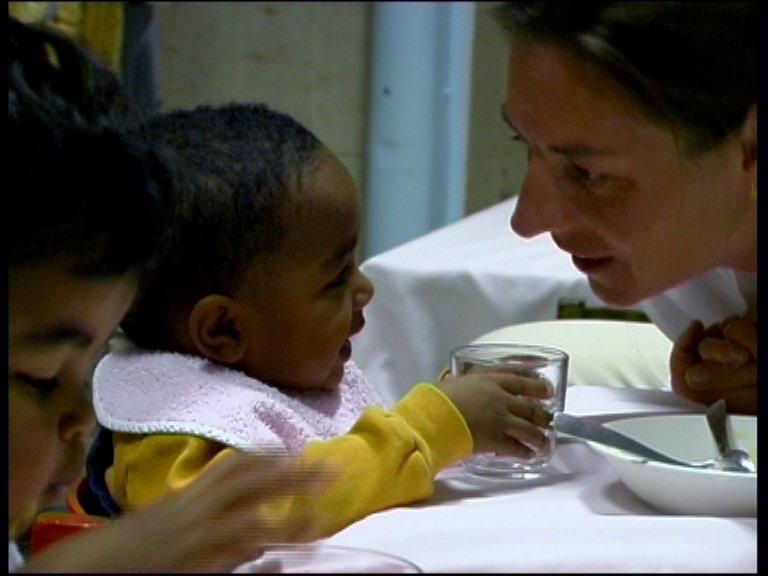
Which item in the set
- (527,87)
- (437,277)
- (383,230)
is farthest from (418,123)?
(527,87)

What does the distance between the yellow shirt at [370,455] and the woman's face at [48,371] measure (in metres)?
0.07

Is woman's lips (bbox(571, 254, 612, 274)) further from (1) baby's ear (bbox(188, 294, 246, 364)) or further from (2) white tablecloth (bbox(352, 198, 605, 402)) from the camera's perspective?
(2) white tablecloth (bbox(352, 198, 605, 402))

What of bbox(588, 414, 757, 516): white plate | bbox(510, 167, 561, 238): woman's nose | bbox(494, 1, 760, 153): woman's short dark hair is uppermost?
bbox(494, 1, 760, 153): woman's short dark hair

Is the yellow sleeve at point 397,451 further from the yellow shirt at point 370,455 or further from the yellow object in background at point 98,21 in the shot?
the yellow object in background at point 98,21

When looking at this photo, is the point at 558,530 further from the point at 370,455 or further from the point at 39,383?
the point at 39,383

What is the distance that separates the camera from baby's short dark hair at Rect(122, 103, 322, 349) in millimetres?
835

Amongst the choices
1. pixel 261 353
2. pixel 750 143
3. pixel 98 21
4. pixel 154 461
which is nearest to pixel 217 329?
pixel 261 353

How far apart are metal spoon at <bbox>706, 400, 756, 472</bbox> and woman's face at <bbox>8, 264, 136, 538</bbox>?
15.5 inches

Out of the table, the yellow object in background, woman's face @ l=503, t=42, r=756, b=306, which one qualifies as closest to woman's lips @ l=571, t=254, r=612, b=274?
woman's face @ l=503, t=42, r=756, b=306

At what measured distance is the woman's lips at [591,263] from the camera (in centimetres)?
88

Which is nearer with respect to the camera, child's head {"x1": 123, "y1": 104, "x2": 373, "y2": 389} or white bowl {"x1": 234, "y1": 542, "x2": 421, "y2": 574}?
white bowl {"x1": 234, "y1": 542, "x2": 421, "y2": 574}

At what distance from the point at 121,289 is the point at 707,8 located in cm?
38

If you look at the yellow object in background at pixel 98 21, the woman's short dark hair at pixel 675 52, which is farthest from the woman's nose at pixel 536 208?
the yellow object in background at pixel 98 21

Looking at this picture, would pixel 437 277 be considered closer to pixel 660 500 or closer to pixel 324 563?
pixel 660 500
